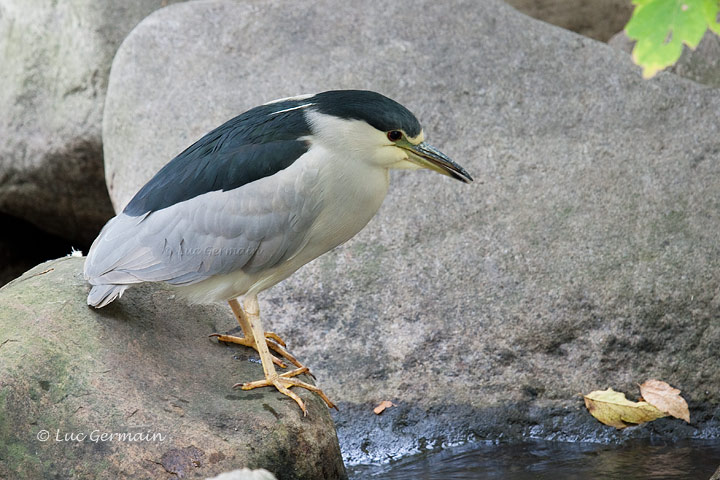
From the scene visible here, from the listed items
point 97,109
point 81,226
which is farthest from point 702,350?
point 81,226

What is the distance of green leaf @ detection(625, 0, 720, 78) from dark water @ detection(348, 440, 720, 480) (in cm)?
215

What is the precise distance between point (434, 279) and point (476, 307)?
27cm

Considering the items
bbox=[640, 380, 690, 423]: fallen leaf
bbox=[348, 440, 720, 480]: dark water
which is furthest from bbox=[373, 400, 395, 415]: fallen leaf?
bbox=[640, 380, 690, 423]: fallen leaf

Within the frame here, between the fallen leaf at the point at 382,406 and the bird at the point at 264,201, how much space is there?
29.2 inches

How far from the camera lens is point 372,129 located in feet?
10.7

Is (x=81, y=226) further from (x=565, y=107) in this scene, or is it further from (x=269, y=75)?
(x=565, y=107)

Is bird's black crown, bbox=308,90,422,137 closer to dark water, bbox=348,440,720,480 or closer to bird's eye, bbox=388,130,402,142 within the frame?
bird's eye, bbox=388,130,402,142

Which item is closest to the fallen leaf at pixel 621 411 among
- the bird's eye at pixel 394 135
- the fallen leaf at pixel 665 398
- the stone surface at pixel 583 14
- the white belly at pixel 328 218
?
the fallen leaf at pixel 665 398

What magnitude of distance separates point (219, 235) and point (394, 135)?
0.80 m

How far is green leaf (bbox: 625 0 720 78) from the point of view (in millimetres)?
2004

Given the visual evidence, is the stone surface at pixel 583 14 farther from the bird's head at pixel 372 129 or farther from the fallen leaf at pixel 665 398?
the bird's head at pixel 372 129

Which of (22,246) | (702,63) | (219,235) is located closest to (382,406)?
(219,235)

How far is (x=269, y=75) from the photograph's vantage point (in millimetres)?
5250

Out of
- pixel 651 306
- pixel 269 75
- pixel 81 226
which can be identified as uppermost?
pixel 269 75
